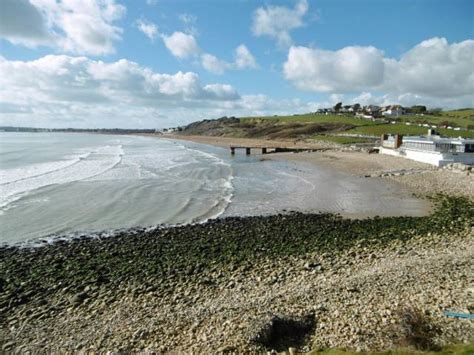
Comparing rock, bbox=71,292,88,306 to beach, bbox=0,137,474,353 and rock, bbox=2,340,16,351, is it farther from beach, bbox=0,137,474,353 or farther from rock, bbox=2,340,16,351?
rock, bbox=2,340,16,351

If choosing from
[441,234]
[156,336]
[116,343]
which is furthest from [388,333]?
[441,234]

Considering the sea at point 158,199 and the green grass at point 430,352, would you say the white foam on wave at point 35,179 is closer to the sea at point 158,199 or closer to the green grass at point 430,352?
the sea at point 158,199

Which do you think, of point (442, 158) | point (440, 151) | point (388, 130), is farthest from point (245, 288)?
point (388, 130)

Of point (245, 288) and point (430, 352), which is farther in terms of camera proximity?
point (245, 288)

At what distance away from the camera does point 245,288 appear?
927 cm

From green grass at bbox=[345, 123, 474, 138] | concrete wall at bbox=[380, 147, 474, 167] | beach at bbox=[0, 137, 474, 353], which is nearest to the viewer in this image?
beach at bbox=[0, 137, 474, 353]

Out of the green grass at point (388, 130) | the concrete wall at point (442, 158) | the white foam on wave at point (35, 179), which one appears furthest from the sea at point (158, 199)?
the green grass at point (388, 130)

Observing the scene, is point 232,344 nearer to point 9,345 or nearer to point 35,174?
point 9,345

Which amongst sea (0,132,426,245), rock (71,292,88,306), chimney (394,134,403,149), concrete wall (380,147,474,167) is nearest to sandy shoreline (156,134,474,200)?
concrete wall (380,147,474,167)

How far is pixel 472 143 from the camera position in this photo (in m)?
34.2

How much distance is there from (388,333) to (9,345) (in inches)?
311

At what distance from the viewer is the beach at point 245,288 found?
683 centimetres

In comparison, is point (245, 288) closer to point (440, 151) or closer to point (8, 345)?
point (8, 345)

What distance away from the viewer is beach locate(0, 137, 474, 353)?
22.4ft
